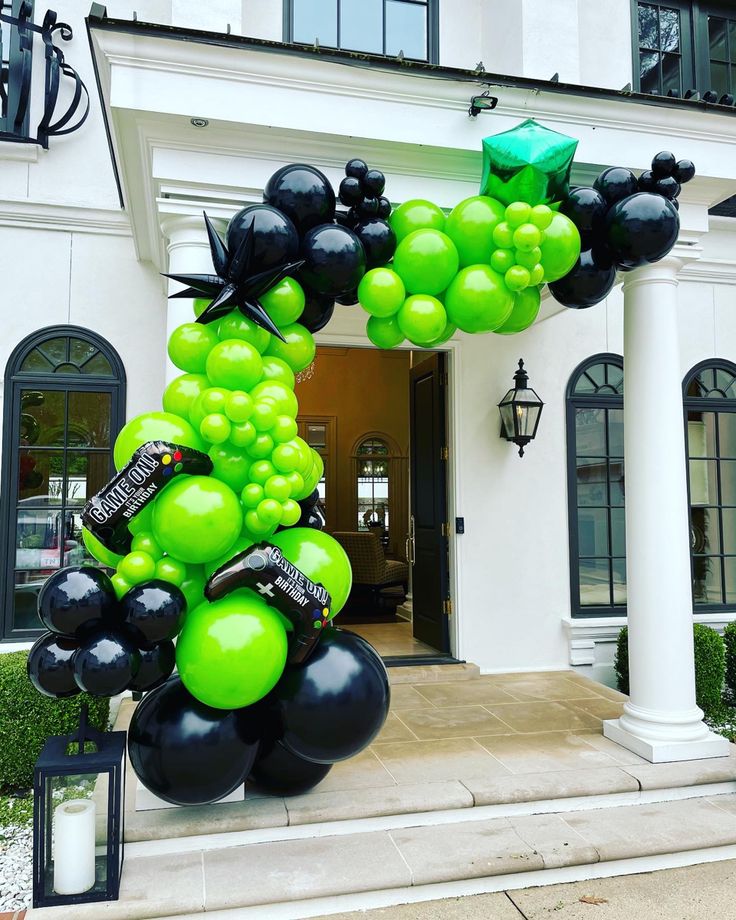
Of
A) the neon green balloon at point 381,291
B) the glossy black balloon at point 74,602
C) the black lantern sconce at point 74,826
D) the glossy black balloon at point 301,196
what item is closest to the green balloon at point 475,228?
the neon green balloon at point 381,291

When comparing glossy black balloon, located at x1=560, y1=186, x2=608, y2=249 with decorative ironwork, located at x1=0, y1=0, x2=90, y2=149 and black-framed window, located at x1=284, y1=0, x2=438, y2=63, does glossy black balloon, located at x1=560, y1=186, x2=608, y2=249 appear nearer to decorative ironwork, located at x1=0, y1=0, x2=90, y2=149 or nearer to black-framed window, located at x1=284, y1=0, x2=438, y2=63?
black-framed window, located at x1=284, y1=0, x2=438, y2=63

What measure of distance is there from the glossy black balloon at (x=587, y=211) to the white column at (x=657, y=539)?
2.62 ft

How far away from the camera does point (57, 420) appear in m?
5.34

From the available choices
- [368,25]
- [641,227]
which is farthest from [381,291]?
[368,25]

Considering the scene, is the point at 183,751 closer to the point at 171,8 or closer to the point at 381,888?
the point at 381,888

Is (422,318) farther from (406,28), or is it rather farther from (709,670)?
(406,28)

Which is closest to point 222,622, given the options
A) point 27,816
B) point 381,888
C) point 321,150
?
point 381,888

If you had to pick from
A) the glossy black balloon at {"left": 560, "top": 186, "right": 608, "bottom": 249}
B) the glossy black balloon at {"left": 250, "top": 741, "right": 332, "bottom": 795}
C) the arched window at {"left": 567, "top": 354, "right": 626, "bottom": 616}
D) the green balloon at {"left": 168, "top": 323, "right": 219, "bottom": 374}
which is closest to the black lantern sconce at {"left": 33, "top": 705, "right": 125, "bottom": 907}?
the glossy black balloon at {"left": 250, "top": 741, "right": 332, "bottom": 795}

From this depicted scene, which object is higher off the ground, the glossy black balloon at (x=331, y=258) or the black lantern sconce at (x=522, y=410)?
the glossy black balloon at (x=331, y=258)

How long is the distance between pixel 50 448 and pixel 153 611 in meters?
3.25

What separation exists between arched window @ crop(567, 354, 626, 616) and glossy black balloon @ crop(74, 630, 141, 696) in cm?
448

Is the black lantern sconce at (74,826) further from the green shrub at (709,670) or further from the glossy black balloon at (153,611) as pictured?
the green shrub at (709,670)

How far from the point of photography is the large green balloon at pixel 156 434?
2850 mm

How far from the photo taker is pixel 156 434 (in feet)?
9.34
